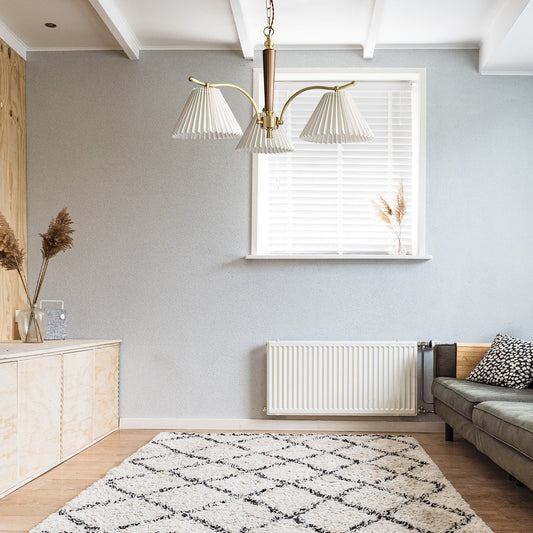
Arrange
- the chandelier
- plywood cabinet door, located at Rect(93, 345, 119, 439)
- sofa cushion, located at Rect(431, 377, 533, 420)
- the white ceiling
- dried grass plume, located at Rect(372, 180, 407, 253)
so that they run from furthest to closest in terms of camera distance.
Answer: dried grass plume, located at Rect(372, 180, 407, 253) < plywood cabinet door, located at Rect(93, 345, 119, 439) < the white ceiling < sofa cushion, located at Rect(431, 377, 533, 420) < the chandelier

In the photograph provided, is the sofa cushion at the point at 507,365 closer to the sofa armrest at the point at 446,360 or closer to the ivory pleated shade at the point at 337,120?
the sofa armrest at the point at 446,360

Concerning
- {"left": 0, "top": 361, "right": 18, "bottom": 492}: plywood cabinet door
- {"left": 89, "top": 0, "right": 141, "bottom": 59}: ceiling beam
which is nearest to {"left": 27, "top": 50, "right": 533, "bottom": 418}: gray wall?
{"left": 89, "top": 0, "right": 141, "bottom": 59}: ceiling beam

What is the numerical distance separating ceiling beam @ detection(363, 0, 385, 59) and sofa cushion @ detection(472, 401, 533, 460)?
2.31 meters

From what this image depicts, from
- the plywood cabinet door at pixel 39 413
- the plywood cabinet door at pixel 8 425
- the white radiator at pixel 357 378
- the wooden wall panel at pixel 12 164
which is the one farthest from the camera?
the white radiator at pixel 357 378

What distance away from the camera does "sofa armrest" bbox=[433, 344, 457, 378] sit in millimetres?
4195

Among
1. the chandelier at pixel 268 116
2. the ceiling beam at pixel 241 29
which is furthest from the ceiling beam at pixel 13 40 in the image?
the chandelier at pixel 268 116

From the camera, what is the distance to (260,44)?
453 cm

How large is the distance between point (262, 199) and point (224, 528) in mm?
2608

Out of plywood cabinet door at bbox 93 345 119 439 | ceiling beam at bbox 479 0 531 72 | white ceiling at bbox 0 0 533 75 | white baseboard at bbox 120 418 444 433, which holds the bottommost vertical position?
white baseboard at bbox 120 418 444 433

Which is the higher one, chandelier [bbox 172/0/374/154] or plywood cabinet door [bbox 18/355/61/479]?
chandelier [bbox 172/0/374/154]

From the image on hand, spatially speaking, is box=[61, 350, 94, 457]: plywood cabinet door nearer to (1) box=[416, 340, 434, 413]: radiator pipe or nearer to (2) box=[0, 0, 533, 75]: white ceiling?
(2) box=[0, 0, 533, 75]: white ceiling

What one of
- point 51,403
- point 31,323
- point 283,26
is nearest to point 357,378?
point 51,403

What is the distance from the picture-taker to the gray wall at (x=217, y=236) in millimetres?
4449

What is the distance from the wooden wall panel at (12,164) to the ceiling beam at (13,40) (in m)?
0.03
